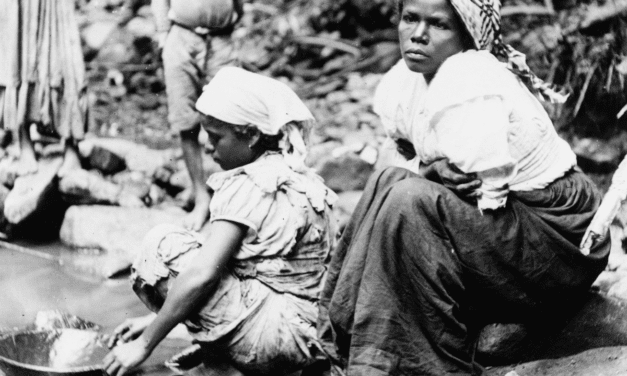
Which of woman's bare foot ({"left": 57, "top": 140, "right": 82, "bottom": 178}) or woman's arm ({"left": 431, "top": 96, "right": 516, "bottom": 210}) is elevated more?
woman's arm ({"left": 431, "top": 96, "right": 516, "bottom": 210})

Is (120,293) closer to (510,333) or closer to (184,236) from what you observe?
(184,236)

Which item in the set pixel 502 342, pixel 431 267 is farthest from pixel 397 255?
pixel 502 342

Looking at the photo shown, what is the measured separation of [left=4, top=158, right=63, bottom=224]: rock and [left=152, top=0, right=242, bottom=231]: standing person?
3.16 ft

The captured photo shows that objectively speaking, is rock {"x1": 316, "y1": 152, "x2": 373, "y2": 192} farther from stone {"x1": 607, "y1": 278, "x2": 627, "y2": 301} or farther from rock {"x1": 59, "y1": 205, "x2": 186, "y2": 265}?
stone {"x1": 607, "y1": 278, "x2": 627, "y2": 301}

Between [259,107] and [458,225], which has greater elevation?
[259,107]

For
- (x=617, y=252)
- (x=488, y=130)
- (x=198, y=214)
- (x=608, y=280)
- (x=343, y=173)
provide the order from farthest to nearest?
(x=343, y=173)
(x=198, y=214)
(x=617, y=252)
(x=608, y=280)
(x=488, y=130)

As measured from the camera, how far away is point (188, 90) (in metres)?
5.01

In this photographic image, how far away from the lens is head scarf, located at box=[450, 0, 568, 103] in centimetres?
263

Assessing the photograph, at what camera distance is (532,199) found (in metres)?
2.62

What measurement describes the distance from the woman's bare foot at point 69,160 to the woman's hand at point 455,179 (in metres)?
3.41

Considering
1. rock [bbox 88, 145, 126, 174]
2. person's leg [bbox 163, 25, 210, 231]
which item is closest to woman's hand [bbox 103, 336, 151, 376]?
person's leg [bbox 163, 25, 210, 231]

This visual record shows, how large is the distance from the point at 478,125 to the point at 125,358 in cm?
148

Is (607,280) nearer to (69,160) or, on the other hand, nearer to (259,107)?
(259,107)

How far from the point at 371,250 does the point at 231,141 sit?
0.81 metres
